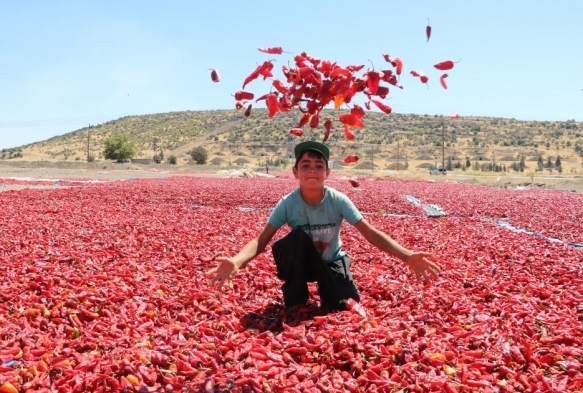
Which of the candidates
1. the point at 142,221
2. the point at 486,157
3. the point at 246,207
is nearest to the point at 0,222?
the point at 142,221

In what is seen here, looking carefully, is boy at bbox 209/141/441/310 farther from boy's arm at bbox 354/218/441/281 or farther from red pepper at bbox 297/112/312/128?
red pepper at bbox 297/112/312/128

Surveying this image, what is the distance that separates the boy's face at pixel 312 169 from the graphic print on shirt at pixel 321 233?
0.40 meters

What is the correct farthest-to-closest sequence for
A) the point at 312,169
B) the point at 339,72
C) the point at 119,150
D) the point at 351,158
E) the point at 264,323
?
the point at 119,150 < the point at 264,323 < the point at 312,169 < the point at 351,158 < the point at 339,72

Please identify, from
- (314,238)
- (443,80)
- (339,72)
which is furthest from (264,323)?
(443,80)

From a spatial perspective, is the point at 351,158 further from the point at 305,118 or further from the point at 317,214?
the point at 317,214

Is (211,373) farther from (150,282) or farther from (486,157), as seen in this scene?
(486,157)

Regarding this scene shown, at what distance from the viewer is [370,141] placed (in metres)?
83.8

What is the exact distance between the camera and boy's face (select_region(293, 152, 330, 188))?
4172mm

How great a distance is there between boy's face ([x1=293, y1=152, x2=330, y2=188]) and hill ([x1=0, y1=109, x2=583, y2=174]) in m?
54.6

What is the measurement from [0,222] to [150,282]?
5618 millimetres

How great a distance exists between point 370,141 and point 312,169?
81003 mm

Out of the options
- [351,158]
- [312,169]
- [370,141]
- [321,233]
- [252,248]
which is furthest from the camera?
[370,141]

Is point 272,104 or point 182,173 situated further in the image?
point 182,173

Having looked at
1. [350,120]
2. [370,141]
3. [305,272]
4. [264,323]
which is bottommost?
[264,323]
